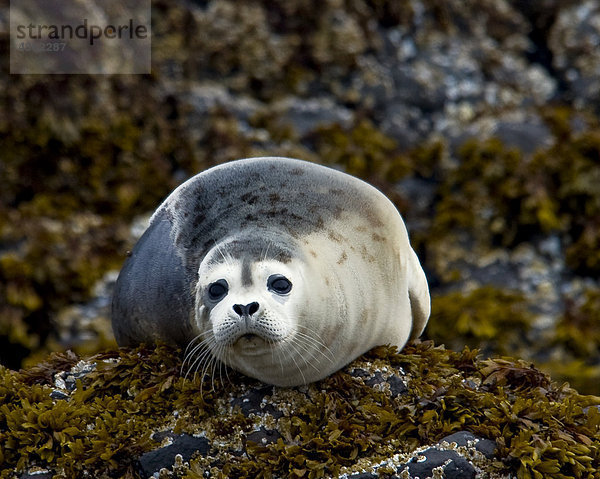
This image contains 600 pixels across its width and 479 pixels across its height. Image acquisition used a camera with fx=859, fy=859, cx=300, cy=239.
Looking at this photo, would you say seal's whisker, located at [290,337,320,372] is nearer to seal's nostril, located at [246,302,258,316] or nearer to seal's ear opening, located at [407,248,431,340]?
seal's nostril, located at [246,302,258,316]

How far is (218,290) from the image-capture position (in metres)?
4.31

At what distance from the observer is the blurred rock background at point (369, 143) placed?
8.88 metres

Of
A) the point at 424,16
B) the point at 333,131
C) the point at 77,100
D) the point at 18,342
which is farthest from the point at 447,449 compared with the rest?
the point at 424,16

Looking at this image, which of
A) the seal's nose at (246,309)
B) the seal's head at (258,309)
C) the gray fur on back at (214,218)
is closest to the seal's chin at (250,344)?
the seal's head at (258,309)

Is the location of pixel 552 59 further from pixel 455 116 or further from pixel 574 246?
pixel 574 246

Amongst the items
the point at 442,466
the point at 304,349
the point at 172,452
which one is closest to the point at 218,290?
the point at 304,349

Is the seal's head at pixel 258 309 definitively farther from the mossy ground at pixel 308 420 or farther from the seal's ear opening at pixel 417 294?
the seal's ear opening at pixel 417 294

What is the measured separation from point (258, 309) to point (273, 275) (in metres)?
0.24

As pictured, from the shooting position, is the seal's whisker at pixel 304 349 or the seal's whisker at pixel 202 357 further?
the seal's whisker at pixel 202 357

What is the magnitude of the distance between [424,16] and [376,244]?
723cm

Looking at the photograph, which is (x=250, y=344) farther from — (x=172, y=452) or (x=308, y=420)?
(x=172, y=452)

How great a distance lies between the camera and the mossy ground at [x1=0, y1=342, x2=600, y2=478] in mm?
4184

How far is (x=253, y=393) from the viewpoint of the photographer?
462cm

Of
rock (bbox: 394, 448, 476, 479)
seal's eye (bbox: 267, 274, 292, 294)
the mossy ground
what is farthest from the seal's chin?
rock (bbox: 394, 448, 476, 479)
